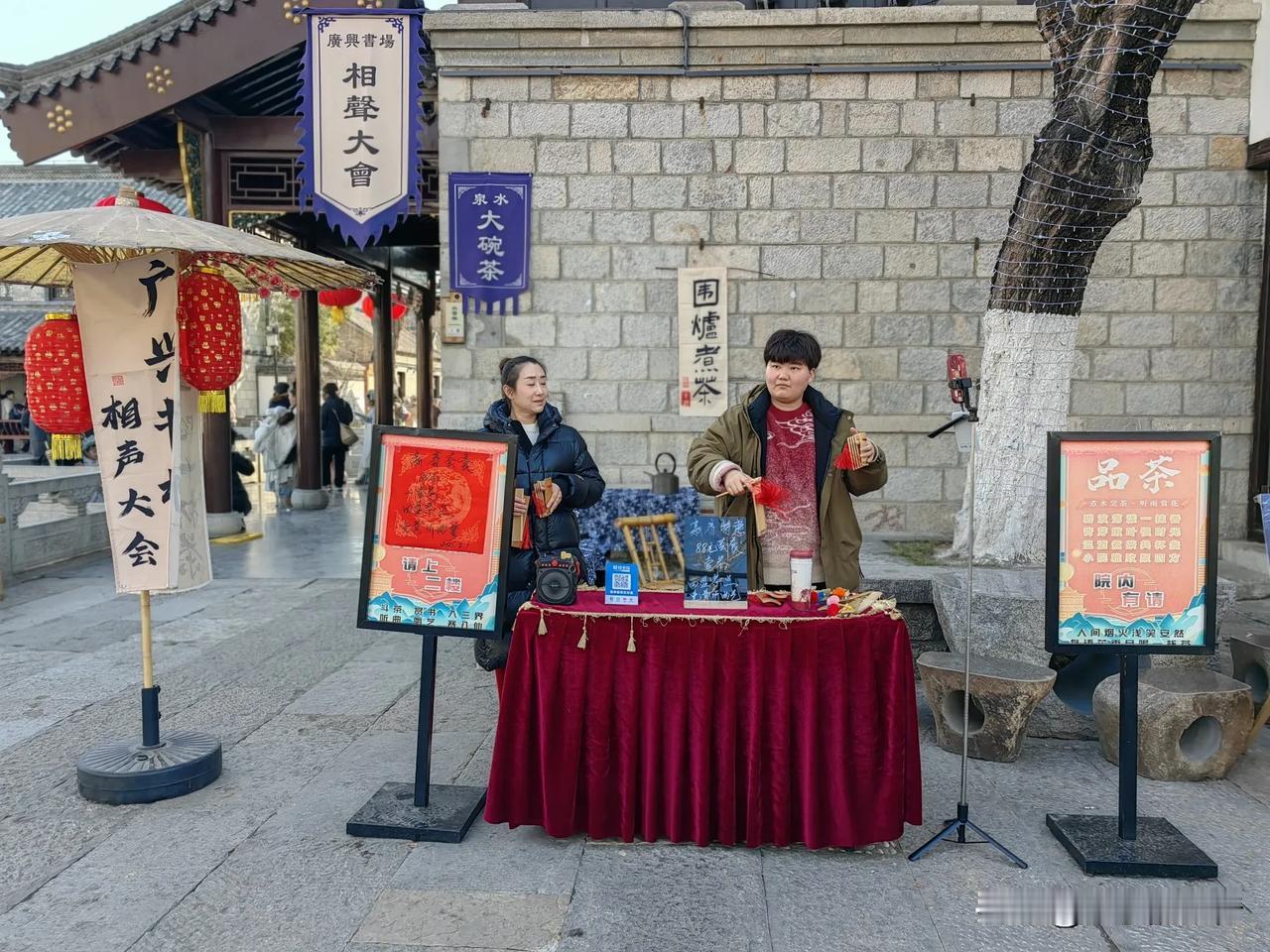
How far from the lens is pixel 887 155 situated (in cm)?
836

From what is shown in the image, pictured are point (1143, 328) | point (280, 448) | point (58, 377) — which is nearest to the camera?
point (58, 377)

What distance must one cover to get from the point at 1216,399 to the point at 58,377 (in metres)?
8.57

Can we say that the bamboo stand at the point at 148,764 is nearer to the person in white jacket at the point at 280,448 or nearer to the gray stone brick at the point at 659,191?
the gray stone brick at the point at 659,191

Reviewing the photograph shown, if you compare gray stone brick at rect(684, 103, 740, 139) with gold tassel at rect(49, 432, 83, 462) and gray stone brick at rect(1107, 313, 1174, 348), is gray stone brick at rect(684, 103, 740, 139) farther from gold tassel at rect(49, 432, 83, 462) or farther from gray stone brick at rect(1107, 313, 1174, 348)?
gold tassel at rect(49, 432, 83, 462)

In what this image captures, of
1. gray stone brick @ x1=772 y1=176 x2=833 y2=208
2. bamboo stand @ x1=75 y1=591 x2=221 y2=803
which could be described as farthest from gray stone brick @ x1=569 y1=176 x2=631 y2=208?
bamboo stand @ x1=75 y1=591 x2=221 y2=803

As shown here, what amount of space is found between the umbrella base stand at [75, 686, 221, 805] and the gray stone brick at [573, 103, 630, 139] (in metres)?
6.14

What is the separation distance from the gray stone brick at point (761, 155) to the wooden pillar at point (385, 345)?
890 centimetres

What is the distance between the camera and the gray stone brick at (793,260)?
8.46 m

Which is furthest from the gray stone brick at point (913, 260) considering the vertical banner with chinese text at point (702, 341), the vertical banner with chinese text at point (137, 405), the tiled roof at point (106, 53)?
the tiled roof at point (106, 53)

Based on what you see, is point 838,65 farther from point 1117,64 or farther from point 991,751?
point 991,751

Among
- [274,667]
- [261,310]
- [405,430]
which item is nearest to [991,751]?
[405,430]

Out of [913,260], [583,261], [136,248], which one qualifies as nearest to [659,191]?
[583,261]

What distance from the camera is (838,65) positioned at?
8.30 meters

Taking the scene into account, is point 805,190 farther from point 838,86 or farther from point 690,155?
point 690,155
